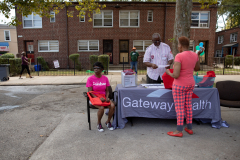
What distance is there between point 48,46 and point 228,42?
3111 cm

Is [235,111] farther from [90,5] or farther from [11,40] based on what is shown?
[11,40]

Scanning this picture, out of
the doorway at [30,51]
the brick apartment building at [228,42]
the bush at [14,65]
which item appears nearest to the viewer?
the bush at [14,65]

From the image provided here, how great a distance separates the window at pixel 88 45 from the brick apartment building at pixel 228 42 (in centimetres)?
2449

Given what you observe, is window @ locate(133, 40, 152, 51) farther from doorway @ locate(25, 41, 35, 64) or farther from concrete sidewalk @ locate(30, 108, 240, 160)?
concrete sidewalk @ locate(30, 108, 240, 160)

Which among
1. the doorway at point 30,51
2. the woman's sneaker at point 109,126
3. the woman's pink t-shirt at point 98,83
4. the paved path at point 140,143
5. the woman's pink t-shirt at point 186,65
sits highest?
the doorway at point 30,51

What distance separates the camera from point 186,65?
11.0ft

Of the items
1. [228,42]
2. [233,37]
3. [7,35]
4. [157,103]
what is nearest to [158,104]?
[157,103]

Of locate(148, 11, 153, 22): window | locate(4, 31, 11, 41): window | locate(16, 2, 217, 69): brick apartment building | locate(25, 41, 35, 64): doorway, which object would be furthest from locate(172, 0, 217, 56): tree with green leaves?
locate(4, 31, 11, 41): window

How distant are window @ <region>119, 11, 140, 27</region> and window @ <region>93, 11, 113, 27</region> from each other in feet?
3.43

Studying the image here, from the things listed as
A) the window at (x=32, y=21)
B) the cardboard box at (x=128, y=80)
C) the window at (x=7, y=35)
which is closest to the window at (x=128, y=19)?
the window at (x=32, y=21)

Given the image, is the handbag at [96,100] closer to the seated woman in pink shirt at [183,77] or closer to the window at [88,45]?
the seated woman in pink shirt at [183,77]

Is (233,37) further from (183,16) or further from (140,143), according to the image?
(140,143)

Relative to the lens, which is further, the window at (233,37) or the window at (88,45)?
the window at (233,37)

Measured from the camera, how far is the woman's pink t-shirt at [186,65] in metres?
3.33
